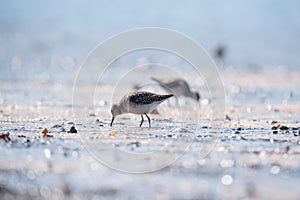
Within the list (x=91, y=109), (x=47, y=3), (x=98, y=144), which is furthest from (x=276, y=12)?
(x=98, y=144)

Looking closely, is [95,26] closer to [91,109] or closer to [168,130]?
[91,109]

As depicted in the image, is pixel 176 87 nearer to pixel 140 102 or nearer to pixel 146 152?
pixel 140 102

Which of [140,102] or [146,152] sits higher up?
[140,102]

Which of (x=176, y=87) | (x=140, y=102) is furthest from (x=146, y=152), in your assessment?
(x=176, y=87)

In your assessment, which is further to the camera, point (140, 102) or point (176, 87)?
point (176, 87)

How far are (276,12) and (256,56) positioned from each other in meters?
17.8

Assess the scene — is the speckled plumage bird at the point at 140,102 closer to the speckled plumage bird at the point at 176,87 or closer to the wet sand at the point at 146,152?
the wet sand at the point at 146,152

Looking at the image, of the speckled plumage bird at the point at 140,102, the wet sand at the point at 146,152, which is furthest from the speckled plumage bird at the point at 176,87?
the speckled plumage bird at the point at 140,102

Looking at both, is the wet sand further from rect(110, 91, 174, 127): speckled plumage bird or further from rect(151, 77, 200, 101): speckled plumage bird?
rect(151, 77, 200, 101): speckled plumage bird

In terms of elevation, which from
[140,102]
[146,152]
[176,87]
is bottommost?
[146,152]

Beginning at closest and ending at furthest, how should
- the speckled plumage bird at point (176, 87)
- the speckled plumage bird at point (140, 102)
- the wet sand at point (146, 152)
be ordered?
the wet sand at point (146, 152) → the speckled plumage bird at point (140, 102) → the speckled plumage bird at point (176, 87)

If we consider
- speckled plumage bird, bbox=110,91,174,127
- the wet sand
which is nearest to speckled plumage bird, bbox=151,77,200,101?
the wet sand

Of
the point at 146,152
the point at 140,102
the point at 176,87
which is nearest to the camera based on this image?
the point at 146,152

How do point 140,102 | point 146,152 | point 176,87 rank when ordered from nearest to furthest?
point 146,152 → point 140,102 → point 176,87
